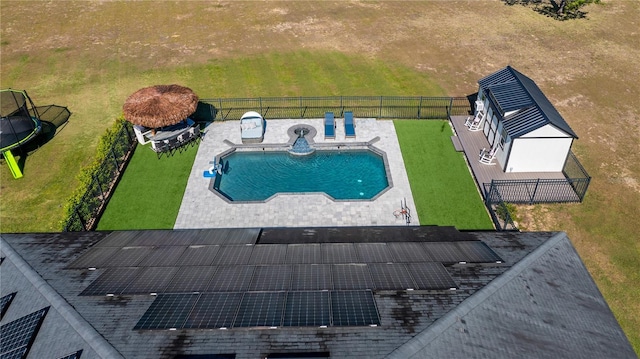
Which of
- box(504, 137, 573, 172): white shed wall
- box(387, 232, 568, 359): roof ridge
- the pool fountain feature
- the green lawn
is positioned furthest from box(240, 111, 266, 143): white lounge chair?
box(387, 232, 568, 359): roof ridge

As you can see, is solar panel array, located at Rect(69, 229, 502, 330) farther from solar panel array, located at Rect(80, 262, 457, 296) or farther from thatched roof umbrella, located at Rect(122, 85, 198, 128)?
thatched roof umbrella, located at Rect(122, 85, 198, 128)

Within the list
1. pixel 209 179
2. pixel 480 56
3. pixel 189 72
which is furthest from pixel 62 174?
pixel 480 56

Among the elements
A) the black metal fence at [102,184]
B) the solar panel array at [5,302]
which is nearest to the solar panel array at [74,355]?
the solar panel array at [5,302]

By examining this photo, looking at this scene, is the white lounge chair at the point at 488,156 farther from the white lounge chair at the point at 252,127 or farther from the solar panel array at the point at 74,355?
the solar panel array at the point at 74,355

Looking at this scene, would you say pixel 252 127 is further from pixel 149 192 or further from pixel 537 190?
pixel 537 190

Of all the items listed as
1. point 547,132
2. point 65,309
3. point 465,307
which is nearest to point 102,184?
point 65,309

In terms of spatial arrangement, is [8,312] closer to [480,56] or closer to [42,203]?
[42,203]
